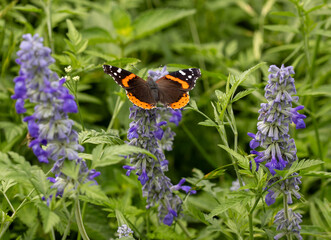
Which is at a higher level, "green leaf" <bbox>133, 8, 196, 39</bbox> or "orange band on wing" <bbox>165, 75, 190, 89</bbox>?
"green leaf" <bbox>133, 8, 196, 39</bbox>

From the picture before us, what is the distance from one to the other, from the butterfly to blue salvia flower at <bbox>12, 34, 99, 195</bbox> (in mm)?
699

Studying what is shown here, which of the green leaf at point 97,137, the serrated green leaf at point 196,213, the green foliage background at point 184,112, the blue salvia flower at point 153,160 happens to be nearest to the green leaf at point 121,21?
the green foliage background at point 184,112

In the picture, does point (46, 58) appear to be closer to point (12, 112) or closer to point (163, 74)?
point (163, 74)

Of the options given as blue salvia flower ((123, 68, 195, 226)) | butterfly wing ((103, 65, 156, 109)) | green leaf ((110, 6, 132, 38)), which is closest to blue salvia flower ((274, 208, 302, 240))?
blue salvia flower ((123, 68, 195, 226))

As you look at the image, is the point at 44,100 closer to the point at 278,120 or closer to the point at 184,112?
the point at 278,120

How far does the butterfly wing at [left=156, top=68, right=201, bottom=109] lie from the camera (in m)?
2.92

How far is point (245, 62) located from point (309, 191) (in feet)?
5.88

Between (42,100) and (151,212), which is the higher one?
(42,100)

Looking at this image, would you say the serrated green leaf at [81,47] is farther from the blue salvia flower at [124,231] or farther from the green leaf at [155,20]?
the green leaf at [155,20]

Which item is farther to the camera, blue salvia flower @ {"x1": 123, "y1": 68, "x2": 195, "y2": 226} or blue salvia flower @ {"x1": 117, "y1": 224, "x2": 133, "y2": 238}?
blue salvia flower @ {"x1": 123, "y1": 68, "x2": 195, "y2": 226}

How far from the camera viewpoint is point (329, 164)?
3.93 metres

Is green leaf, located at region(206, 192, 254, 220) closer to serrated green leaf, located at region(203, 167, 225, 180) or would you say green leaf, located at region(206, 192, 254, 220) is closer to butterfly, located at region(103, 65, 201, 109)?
serrated green leaf, located at region(203, 167, 225, 180)

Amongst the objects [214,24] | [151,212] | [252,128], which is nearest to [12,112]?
[151,212]

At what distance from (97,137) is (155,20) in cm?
306
